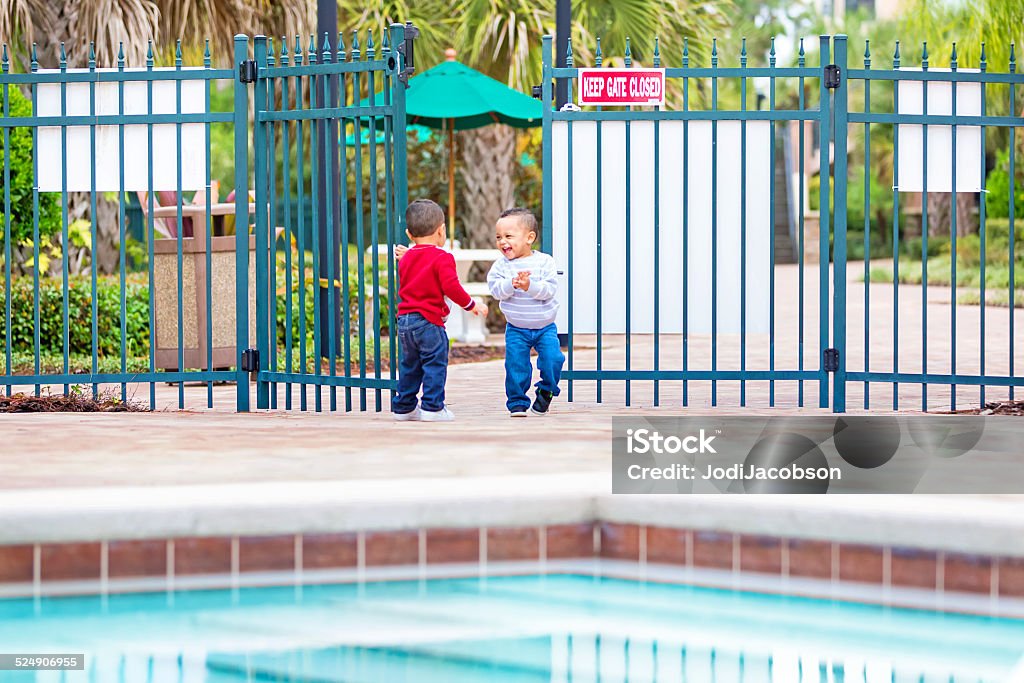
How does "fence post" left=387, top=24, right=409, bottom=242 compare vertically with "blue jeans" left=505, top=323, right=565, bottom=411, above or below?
above

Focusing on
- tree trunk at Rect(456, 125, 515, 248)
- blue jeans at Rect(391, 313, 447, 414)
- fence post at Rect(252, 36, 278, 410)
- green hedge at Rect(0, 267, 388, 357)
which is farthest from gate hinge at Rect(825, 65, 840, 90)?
tree trunk at Rect(456, 125, 515, 248)

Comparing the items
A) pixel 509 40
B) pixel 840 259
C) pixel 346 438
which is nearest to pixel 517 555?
pixel 346 438

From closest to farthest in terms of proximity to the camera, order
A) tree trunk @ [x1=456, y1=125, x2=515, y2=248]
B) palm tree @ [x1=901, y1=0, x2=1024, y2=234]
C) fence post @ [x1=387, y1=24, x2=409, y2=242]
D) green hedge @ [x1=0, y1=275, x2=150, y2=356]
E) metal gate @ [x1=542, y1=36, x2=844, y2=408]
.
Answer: fence post @ [x1=387, y1=24, x2=409, y2=242]
metal gate @ [x1=542, y1=36, x2=844, y2=408]
green hedge @ [x1=0, y1=275, x2=150, y2=356]
tree trunk @ [x1=456, y1=125, x2=515, y2=248]
palm tree @ [x1=901, y1=0, x2=1024, y2=234]

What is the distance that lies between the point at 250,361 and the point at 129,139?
1.26 m

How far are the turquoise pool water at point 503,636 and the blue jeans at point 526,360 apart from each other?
2583mm

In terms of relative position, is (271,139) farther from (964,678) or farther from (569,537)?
(964,678)

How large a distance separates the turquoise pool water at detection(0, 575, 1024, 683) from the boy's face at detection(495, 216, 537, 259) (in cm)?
264

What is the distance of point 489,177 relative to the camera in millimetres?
16516

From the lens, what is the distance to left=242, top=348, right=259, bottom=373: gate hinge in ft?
26.2

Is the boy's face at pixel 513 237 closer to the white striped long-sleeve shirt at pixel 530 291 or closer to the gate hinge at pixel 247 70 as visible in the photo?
the white striped long-sleeve shirt at pixel 530 291

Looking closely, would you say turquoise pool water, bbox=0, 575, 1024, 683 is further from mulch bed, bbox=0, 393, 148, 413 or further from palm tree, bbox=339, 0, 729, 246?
palm tree, bbox=339, 0, 729, 246

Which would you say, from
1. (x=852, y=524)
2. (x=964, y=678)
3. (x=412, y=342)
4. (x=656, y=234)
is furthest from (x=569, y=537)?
(x=656, y=234)

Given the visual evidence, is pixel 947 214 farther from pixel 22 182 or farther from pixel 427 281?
pixel 427 281

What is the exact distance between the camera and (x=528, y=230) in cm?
738
